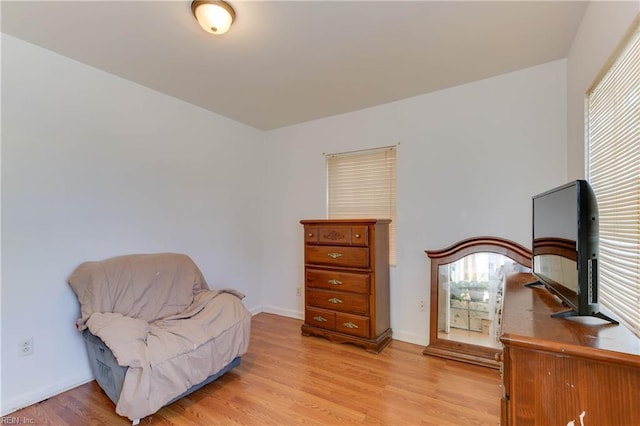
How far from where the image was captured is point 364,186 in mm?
3293

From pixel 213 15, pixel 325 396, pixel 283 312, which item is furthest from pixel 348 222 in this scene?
pixel 213 15

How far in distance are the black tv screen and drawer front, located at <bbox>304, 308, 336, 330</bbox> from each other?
6.33 feet

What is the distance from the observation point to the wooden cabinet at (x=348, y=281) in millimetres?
2762

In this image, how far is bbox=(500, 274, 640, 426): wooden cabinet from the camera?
0.77 m

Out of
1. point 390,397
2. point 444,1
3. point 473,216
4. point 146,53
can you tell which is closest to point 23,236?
point 146,53

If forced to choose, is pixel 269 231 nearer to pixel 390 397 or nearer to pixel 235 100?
pixel 235 100

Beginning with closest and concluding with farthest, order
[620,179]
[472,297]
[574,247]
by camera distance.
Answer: [574,247]
[620,179]
[472,297]

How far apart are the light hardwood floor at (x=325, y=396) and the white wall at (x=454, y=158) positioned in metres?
0.64

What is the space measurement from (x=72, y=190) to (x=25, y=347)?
113 centimetres

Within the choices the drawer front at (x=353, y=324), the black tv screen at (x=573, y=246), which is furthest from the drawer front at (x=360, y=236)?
the black tv screen at (x=573, y=246)

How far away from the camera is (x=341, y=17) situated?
1775 millimetres

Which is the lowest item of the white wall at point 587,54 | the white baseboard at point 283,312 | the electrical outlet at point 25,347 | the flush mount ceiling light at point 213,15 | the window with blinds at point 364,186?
the white baseboard at point 283,312

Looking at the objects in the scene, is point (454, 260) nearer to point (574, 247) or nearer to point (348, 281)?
point (348, 281)

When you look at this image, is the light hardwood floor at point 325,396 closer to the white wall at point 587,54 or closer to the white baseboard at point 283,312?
the white baseboard at point 283,312
